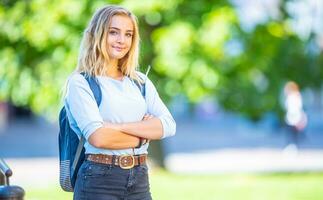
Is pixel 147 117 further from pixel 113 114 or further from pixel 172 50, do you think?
pixel 172 50

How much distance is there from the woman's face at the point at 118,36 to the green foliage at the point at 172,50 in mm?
8147

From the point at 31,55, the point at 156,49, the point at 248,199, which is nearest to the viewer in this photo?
the point at 248,199

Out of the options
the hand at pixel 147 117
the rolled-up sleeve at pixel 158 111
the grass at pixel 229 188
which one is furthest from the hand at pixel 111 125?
the grass at pixel 229 188

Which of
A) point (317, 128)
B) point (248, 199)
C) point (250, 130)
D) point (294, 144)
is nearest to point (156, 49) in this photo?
point (248, 199)

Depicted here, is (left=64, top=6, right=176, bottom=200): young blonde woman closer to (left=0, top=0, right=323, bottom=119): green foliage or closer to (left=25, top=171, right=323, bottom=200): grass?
(left=25, top=171, right=323, bottom=200): grass

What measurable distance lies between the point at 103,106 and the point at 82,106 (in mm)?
127

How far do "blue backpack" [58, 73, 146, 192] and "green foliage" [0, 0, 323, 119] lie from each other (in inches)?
322

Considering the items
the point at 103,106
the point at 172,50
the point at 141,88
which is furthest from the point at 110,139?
the point at 172,50

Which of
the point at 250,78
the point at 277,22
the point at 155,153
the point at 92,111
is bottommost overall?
the point at 92,111

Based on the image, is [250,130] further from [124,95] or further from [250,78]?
[124,95]

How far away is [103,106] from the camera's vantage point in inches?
162

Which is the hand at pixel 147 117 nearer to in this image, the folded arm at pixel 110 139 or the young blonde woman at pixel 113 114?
the young blonde woman at pixel 113 114

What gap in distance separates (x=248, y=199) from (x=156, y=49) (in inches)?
155

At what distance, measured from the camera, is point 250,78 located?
1441 cm
